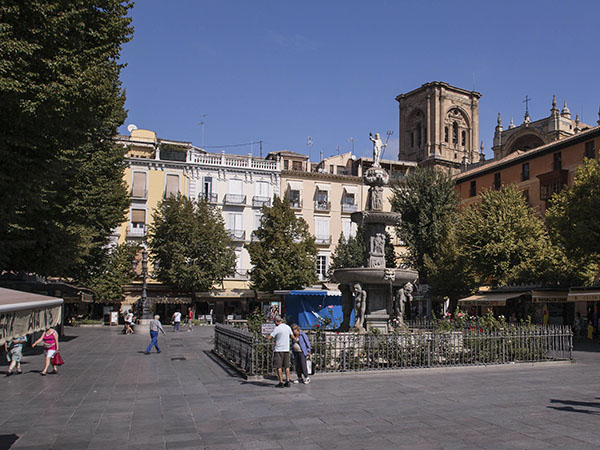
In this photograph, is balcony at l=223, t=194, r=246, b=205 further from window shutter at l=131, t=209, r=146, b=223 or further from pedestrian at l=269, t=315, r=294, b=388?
pedestrian at l=269, t=315, r=294, b=388

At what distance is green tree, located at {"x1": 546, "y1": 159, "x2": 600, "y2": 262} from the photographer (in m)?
26.8

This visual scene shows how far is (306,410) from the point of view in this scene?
1018cm

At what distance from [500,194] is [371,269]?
72.2ft

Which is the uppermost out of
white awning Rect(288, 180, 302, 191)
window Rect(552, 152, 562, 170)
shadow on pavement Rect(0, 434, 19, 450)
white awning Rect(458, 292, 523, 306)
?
window Rect(552, 152, 562, 170)

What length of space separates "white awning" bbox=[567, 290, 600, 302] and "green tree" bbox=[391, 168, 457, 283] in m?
11.5

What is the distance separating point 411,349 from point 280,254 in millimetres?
29794

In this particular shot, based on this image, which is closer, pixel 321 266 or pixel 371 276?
pixel 371 276

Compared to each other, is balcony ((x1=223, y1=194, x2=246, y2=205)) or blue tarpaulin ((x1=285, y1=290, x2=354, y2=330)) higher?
balcony ((x1=223, y1=194, x2=246, y2=205))

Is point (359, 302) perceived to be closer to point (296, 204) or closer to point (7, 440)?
point (7, 440)

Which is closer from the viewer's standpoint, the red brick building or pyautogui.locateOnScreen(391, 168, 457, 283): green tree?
pyautogui.locateOnScreen(391, 168, 457, 283): green tree

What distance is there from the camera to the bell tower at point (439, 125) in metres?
80.8

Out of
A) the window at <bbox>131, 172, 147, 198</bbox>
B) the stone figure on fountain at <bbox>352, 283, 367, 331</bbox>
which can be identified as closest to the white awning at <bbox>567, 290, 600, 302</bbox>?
the stone figure on fountain at <bbox>352, 283, 367, 331</bbox>

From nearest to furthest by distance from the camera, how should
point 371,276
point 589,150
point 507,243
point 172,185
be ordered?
point 371,276, point 507,243, point 589,150, point 172,185

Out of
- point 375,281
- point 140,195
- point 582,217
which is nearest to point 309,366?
point 375,281
